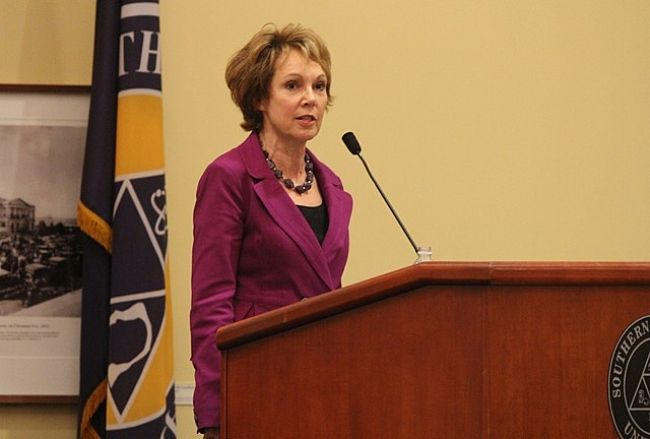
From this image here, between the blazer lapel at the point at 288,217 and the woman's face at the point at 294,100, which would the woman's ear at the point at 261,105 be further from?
the blazer lapel at the point at 288,217

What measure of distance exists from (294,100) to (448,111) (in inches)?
68.4

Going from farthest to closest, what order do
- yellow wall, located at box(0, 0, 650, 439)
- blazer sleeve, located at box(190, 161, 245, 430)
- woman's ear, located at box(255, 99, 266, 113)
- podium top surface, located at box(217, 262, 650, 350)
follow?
yellow wall, located at box(0, 0, 650, 439)
woman's ear, located at box(255, 99, 266, 113)
blazer sleeve, located at box(190, 161, 245, 430)
podium top surface, located at box(217, 262, 650, 350)

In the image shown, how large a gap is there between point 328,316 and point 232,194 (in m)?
0.77

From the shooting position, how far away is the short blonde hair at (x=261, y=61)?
265cm

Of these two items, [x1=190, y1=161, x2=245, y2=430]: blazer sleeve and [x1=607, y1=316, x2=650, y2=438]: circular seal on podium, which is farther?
[x1=190, y1=161, x2=245, y2=430]: blazer sleeve

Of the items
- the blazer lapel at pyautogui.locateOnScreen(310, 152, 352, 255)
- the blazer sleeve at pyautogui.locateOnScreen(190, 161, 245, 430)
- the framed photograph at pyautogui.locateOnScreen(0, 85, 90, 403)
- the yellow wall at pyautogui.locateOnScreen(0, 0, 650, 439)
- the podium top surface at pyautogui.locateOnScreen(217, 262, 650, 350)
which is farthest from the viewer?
the yellow wall at pyautogui.locateOnScreen(0, 0, 650, 439)

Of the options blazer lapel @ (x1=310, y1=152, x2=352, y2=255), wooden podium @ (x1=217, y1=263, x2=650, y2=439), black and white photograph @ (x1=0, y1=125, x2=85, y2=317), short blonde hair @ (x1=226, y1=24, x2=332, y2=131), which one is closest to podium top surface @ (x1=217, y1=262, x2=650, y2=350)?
wooden podium @ (x1=217, y1=263, x2=650, y2=439)

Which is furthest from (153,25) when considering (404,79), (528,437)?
(528,437)

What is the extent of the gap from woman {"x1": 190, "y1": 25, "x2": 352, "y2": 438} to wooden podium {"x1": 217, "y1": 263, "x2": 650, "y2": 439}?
2.12ft

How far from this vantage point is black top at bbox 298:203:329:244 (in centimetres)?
258

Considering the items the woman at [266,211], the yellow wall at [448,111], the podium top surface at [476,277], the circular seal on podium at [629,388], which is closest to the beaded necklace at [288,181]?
the woman at [266,211]

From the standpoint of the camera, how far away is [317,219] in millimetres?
2605

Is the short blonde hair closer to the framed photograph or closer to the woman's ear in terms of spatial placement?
the woman's ear

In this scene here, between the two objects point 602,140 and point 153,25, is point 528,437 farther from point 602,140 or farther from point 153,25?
point 602,140
